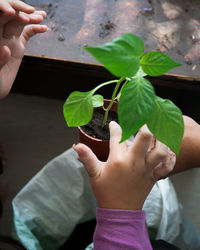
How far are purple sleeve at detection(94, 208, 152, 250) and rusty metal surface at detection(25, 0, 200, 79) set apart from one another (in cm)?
68

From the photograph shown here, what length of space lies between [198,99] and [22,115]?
836 mm

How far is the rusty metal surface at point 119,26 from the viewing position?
1.21m

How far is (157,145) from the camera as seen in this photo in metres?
0.61

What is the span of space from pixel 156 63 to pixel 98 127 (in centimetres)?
23

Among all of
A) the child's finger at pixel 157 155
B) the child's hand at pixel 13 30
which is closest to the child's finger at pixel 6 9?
the child's hand at pixel 13 30

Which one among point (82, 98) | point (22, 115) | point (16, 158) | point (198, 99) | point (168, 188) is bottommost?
point (16, 158)

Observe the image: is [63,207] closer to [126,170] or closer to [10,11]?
[126,170]

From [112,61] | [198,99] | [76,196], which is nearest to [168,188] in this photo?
[76,196]

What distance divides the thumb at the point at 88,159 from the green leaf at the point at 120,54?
0.17m

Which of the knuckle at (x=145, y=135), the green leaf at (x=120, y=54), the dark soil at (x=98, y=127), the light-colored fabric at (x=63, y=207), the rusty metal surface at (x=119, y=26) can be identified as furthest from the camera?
the rusty metal surface at (x=119, y=26)

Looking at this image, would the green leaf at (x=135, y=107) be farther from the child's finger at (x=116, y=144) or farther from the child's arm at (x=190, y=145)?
the child's arm at (x=190, y=145)

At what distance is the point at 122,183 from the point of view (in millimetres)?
618

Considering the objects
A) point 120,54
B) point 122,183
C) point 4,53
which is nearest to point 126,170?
point 122,183

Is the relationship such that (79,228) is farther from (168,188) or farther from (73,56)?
(73,56)
